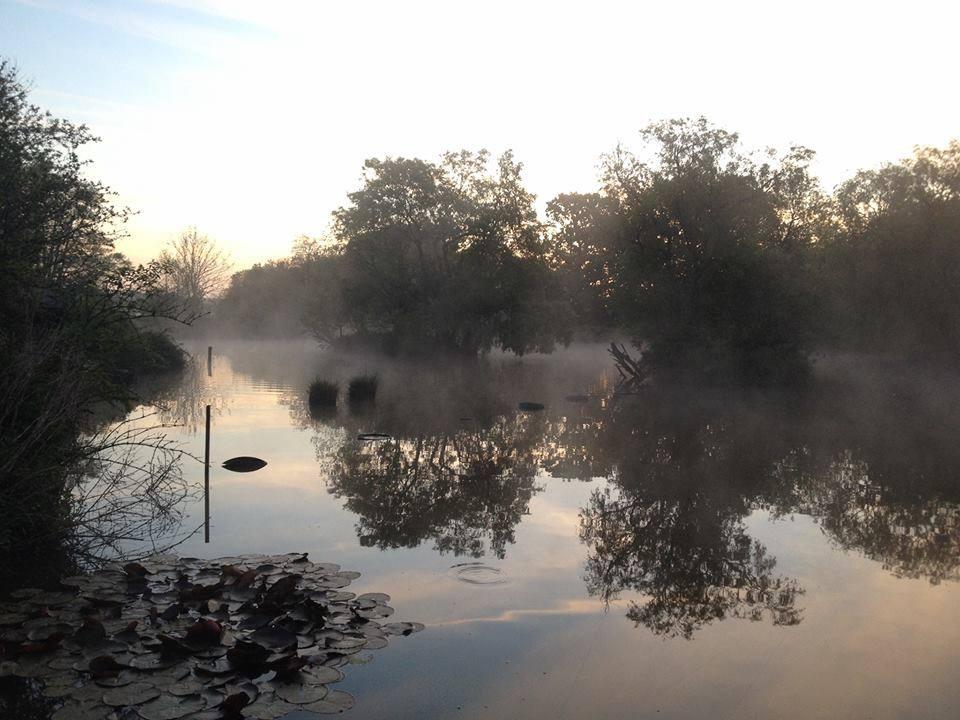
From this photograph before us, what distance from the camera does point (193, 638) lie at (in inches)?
275

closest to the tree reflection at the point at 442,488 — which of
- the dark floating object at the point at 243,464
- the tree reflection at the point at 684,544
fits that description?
the tree reflection at the point at 684,544

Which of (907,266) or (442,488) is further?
(907,266)

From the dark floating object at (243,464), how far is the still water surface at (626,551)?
0.79 feet

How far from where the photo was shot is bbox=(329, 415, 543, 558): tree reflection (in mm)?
11766

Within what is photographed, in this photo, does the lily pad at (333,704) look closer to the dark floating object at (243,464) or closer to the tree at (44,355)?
the tree at (44,355)

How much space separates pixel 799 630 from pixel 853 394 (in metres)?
31.7

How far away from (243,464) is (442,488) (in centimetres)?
448

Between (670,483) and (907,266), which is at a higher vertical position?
(907,266)

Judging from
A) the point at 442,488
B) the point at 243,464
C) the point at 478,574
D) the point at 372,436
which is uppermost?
the point at 372,436

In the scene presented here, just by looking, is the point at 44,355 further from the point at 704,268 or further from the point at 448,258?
the point at 448,258

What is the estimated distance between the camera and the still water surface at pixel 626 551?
22.5 feet

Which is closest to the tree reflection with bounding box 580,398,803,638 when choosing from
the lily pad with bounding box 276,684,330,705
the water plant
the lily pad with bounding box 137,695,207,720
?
the lily pad with bounding box 276,684,330,705

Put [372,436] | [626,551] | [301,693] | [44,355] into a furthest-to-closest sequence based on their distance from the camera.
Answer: [372,436]
[626,551]
[44,355]
[301,693]

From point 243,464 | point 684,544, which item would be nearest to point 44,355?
point 243,464
